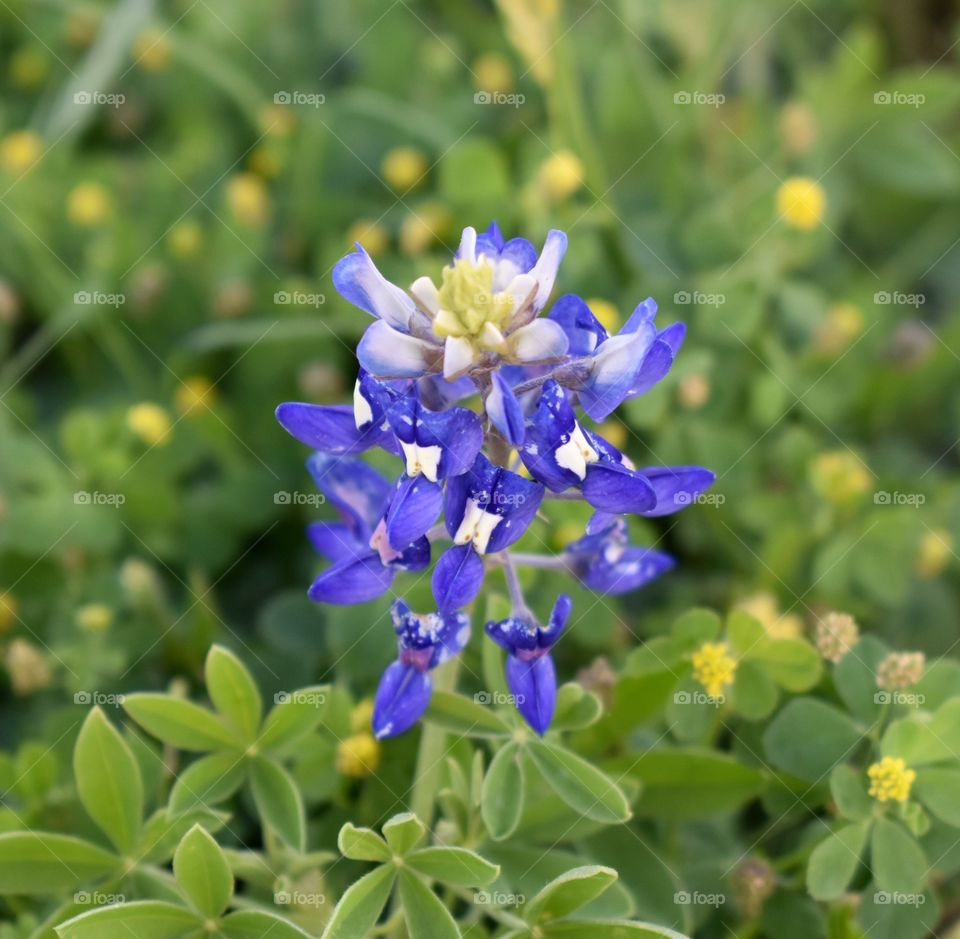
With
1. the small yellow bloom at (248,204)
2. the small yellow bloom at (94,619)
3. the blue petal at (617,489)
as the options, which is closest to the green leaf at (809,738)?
the blue petal at (617,489)

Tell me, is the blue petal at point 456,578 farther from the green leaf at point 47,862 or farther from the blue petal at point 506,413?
the green leaf at point 47,862

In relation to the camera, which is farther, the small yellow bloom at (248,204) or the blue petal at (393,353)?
the small yellow bloom at (248,204)

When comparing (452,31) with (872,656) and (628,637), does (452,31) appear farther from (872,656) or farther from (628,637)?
(872,656)

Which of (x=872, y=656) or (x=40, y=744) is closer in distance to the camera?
(x=872, y=656)

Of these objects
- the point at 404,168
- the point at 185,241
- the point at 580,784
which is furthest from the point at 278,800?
the point at 404,168

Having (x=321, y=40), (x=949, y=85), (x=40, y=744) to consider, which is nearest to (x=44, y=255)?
(x=321, y=40)

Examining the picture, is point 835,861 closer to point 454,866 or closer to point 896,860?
point 896,860
